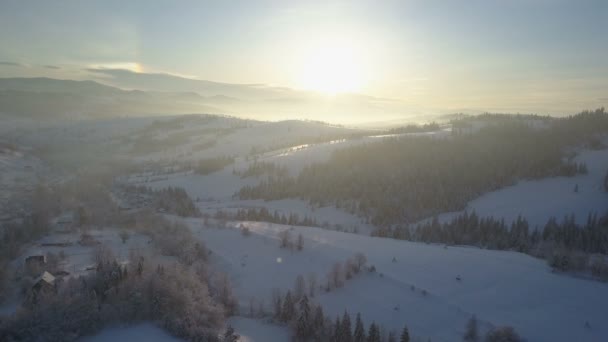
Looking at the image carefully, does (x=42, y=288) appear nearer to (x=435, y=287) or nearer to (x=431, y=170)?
(x=435, y=287)

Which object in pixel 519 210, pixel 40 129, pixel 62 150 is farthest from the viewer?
pixel 40 129

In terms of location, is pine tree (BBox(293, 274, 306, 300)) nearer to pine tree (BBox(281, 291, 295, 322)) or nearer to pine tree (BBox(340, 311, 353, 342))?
pine tree (BBox(281, 291, 295, 322))

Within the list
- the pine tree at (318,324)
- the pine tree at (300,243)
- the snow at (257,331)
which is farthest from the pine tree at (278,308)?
the pine tree at (300,243)

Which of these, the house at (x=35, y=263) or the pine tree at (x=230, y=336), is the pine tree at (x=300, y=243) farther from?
the house at (x=35, y=263)

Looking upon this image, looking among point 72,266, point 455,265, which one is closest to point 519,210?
point 455,265

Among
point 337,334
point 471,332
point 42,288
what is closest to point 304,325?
point 337,334

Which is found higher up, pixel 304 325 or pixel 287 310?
pixel 304 325

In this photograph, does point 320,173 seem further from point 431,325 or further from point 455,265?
point 431,325
